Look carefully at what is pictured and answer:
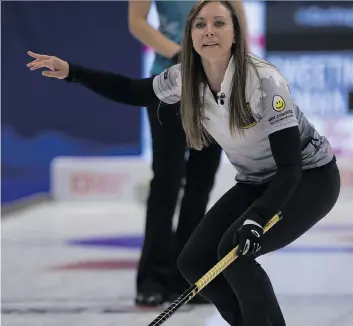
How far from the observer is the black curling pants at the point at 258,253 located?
5.49 ft

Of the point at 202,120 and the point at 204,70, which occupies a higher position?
the point at 204,70

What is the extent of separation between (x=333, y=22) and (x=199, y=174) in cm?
373

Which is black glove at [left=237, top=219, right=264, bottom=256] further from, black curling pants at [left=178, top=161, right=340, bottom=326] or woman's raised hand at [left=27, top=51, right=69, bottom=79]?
woman's raised hand at [left=27, top=51, right=69, bottom=79]

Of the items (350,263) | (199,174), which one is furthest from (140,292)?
(350,263)

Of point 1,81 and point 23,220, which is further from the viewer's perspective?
point 1,81

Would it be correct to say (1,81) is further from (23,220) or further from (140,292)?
(140,292)

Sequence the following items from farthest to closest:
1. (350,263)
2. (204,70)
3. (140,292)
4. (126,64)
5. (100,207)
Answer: (126,64) < (100,207) < (350,263) < (140,292) < (204,70)

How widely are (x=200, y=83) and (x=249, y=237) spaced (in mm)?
420

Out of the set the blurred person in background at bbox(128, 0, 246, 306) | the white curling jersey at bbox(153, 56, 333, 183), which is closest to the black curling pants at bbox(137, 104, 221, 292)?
the blurred person in background at bbox(128, 0, 246, 306)

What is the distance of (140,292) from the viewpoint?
2.43m

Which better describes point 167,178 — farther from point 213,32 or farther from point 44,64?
point 213,32

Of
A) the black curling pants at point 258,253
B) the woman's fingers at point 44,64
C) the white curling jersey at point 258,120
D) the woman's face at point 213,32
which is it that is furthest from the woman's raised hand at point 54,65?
the black curling pants at point 258,253

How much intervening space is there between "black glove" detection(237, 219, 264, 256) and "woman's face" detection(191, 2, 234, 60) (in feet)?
1.36

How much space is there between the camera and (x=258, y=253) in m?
1.70
